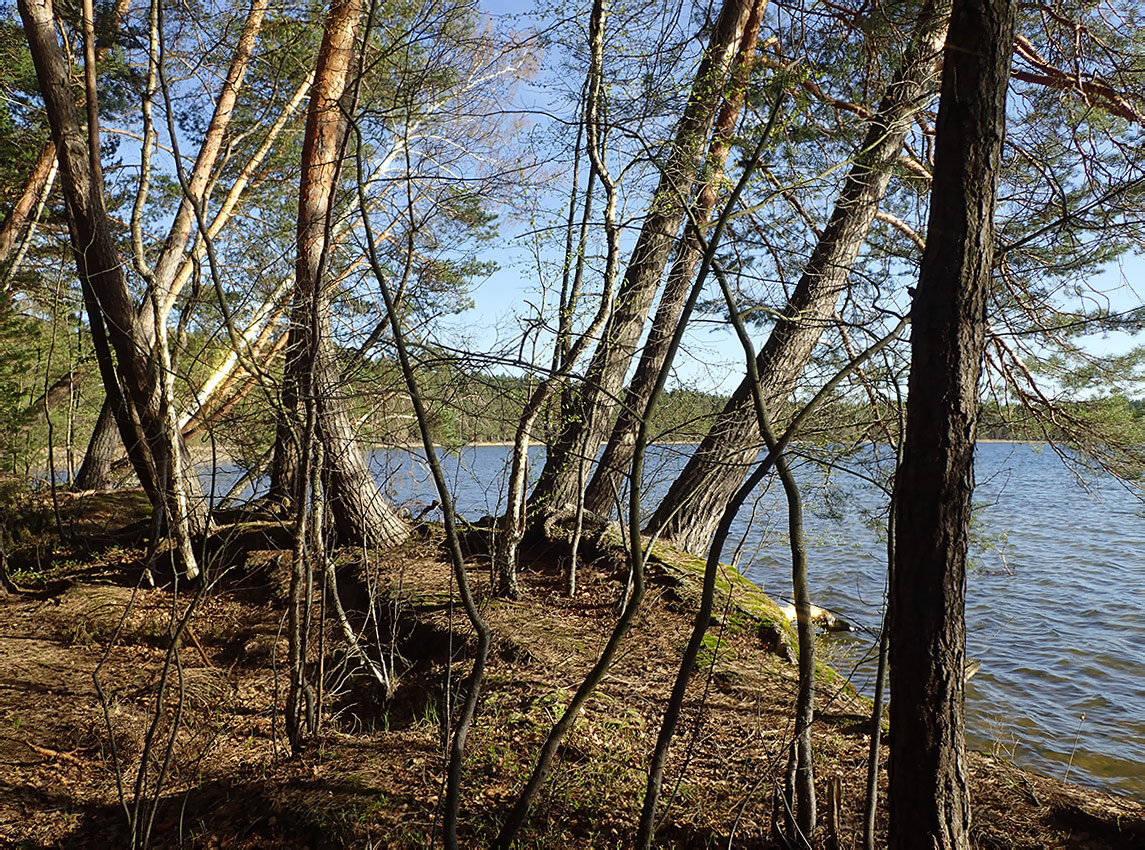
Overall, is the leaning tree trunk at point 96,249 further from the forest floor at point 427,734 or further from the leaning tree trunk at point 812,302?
the leaning tree trunk at point 812,302

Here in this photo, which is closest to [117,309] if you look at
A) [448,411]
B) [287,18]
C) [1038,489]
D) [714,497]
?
[287,18]

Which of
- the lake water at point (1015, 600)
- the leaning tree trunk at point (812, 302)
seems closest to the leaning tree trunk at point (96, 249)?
the lake water at point (1015, 600)

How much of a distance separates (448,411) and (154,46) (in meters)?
3.60

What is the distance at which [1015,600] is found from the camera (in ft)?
28.1

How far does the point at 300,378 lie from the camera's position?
3.09 m

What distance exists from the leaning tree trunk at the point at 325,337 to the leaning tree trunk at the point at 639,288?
1.44 metres

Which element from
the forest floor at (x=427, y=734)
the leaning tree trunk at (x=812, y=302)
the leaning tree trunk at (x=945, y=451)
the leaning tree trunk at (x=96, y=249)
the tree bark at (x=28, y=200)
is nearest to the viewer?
the leaning tree trunk at (x=945, y=451)

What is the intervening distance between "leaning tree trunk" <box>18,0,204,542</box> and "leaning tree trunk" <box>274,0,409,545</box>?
117 cm

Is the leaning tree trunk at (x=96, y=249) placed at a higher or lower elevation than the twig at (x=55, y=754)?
higher

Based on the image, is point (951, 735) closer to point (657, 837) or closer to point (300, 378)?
point (657, 837)

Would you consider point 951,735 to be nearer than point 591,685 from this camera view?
No

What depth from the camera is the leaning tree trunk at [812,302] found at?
132 inches

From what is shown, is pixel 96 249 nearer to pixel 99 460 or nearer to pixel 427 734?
pixel 99 460

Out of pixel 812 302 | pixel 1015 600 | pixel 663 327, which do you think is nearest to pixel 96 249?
pixel 663 327
